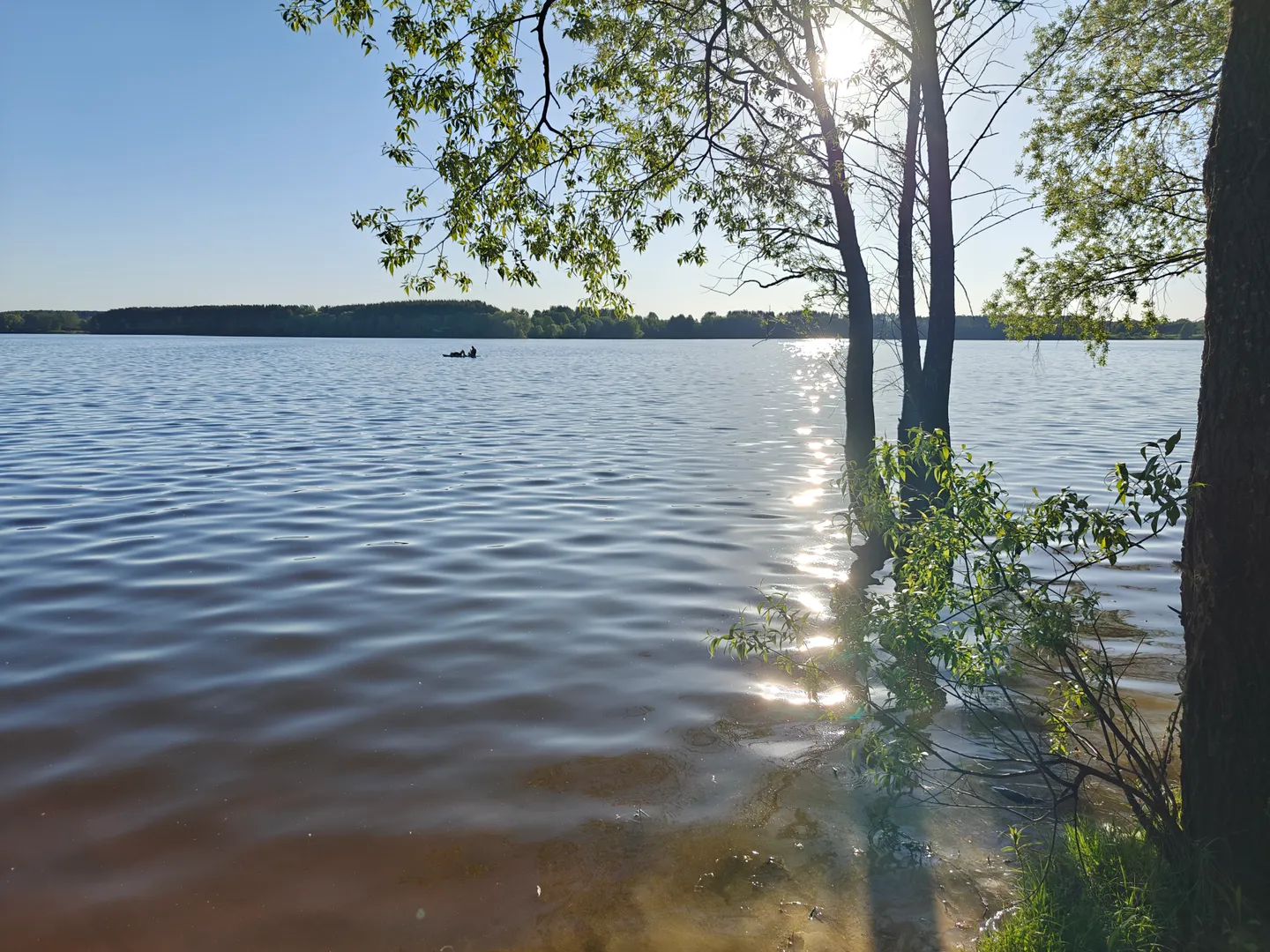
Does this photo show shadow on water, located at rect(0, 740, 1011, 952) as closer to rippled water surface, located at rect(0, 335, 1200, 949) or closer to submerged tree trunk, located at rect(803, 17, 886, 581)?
rippled water surface, located at rect(0, 335, 1200, 949)

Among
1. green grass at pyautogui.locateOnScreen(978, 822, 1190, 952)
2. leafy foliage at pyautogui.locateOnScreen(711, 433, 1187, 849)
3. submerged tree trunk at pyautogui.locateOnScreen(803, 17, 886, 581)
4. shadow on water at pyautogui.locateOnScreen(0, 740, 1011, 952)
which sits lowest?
shadow on water at pyautogui.locateOnScreen(0, 740, 1011, 952)

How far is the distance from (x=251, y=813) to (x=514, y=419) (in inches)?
1088

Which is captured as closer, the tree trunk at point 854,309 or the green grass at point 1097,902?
the green grass at point 1097,902

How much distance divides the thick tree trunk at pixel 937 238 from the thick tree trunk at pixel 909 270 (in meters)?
1.02

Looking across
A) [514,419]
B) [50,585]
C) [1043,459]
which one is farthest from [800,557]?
[514,419]

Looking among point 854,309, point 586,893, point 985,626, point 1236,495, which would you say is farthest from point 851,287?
point 586,893

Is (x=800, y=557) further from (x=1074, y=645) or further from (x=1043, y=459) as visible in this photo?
Result: (x=1043, y=459)

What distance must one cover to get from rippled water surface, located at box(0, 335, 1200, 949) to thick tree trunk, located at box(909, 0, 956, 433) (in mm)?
2960

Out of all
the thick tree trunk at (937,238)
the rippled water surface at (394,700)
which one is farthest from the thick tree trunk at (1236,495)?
the thick tree trunk at (937,238)

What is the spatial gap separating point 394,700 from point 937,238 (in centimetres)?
1019

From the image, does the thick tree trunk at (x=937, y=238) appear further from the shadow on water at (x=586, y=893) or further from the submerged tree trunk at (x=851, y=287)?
the shadow on water at (x=586, y=893)

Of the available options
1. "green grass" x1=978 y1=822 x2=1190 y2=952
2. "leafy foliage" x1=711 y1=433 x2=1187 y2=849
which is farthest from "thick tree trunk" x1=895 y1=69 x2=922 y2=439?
"green grass" x1=978 y1=822 x2=1190 y2=952

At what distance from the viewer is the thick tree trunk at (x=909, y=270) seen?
14.3 m

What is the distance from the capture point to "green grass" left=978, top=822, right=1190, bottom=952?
14.1ft
